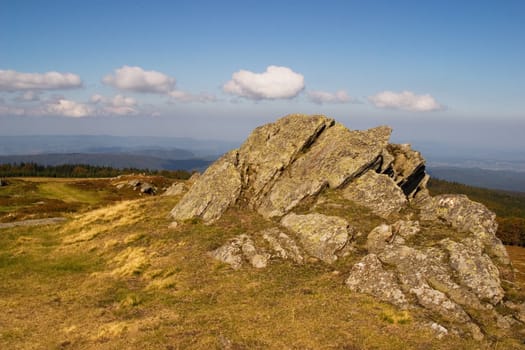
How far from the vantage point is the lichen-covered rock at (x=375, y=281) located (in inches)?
865

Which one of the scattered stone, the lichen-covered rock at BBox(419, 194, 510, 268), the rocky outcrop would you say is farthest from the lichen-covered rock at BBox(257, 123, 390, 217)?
the scattered stone

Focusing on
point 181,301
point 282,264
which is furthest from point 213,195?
point 181,301

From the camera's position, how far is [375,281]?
23.3 m

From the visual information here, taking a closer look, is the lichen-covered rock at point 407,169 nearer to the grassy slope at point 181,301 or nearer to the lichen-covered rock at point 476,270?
the grassy slope at point 181,301

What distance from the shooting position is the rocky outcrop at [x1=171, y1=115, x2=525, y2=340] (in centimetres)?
2247

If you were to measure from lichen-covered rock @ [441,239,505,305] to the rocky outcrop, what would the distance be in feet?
0.21

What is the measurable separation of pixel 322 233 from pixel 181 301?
12117 mm

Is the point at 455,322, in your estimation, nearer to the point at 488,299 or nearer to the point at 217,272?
the point at 488,299

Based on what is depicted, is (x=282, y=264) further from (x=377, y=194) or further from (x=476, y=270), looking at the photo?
(x=476, y=270)

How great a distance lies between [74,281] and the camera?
92.1 ft

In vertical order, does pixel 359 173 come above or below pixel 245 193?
above

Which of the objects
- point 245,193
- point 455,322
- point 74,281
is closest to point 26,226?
point 74,281

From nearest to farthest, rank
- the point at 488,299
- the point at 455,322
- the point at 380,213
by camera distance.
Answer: the point at 455,322, the point at 488,299, the point at 380,213

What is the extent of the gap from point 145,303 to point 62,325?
467 cm
